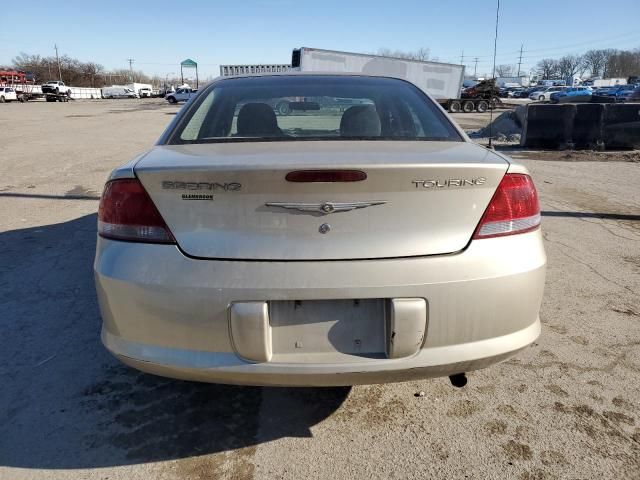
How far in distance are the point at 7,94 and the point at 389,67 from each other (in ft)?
142

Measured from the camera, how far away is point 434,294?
5.89 feet

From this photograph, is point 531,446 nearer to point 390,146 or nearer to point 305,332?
point 305,332

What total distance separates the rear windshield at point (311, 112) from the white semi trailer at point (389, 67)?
17620 mm

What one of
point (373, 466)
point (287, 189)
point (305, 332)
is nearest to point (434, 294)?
point (305, 332)

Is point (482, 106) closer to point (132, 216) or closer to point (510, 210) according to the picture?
point (510, 210)

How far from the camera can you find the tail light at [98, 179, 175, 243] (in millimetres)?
1875

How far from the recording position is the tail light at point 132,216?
6.15 ft

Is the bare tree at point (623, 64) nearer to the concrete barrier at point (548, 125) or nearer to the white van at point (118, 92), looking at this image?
the white van at point (118, 92)

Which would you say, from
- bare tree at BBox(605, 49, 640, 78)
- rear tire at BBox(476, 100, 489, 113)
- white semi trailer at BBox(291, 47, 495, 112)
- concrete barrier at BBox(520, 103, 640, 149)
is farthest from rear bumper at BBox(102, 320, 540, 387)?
bare tree at BBox(605, 49, 640, 78)

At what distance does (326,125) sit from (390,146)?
978 mm

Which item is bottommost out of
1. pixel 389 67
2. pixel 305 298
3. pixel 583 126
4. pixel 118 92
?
pixel 305 298

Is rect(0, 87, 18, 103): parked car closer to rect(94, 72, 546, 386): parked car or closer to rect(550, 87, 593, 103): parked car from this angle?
rect(550, 87, 593, 103): parked car

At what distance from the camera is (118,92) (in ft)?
244

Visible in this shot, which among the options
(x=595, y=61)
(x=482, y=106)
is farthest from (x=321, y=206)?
(x=595, y=61)
